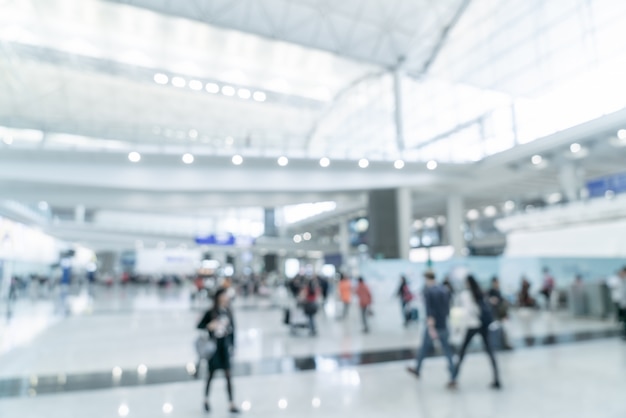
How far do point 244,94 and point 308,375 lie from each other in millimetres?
31842

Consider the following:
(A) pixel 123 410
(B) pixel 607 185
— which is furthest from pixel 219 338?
(B) pixel 607 185

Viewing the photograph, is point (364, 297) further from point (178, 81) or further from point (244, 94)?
point (244, 94)

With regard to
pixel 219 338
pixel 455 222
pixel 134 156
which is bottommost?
pixel 219 338

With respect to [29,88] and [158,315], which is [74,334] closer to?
[158,315]

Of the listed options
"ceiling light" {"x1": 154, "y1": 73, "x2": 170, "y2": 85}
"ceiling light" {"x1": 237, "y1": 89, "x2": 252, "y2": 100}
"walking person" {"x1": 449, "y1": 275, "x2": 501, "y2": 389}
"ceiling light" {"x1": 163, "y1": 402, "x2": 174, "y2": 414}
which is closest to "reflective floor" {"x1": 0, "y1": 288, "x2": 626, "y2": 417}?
"ceiling light" {"x1": 163, "y1": 402, "x2": 174, "y2": 414}

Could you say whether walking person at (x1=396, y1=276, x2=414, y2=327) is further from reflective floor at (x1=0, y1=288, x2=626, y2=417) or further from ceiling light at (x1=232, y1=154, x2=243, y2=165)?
ceiling light at (x1=232, y1=154, x2=243, y2=165)

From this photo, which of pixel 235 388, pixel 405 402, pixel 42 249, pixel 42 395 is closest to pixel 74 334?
pixel 42 395

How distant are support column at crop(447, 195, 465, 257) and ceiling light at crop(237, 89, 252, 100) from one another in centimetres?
1963

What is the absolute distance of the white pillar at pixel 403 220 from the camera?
948 inches

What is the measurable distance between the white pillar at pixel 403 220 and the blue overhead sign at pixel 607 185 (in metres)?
10.2

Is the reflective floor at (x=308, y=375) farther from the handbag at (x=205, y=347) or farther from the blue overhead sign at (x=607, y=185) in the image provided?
the blue overhead sign at (x=607, y=185)

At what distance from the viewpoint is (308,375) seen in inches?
276

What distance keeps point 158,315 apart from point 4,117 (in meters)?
9.88

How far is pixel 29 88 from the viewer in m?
33.4
